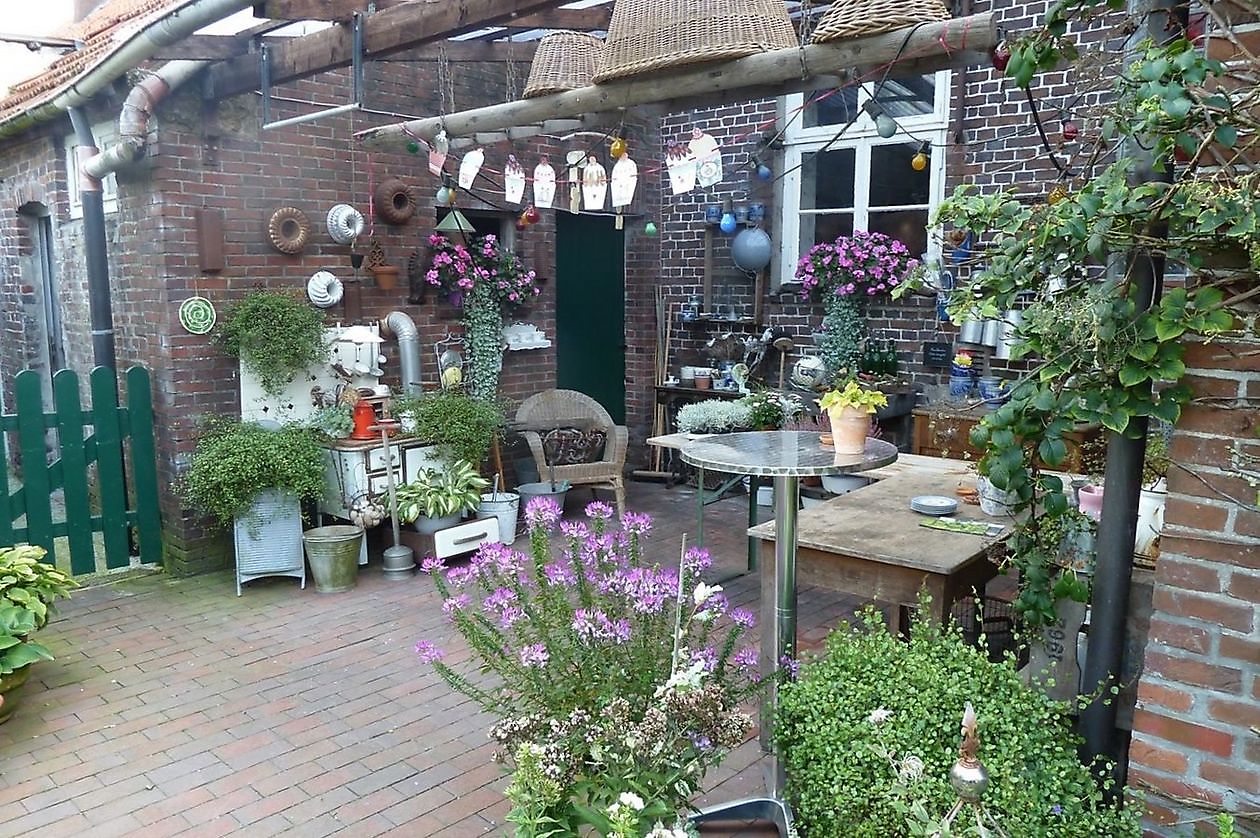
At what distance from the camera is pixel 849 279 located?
23.6ft

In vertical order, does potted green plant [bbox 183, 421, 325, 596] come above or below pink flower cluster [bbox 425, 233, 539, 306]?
below

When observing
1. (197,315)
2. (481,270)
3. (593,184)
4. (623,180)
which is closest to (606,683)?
(623,180)

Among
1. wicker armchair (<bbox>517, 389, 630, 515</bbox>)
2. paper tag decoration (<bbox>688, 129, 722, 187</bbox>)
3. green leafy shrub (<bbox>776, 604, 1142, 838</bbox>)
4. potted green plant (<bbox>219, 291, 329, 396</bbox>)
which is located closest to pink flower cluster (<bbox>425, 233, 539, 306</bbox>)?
wicker armchair (<bbox>517, 389, 630, 515</bbox>)

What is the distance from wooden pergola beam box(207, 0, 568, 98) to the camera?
414 cm

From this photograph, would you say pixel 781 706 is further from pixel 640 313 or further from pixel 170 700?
pixel 640 313

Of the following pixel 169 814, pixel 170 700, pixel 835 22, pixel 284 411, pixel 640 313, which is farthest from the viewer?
pixel 640 313

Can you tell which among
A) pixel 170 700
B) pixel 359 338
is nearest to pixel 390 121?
pixel 359 338

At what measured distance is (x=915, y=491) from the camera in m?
4.13

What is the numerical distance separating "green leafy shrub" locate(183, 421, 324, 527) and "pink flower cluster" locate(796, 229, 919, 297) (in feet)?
13.2

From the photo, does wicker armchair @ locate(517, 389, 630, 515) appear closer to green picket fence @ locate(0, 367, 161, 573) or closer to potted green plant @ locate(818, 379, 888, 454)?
green picket fence @ locate(0, 367, 161, 573)

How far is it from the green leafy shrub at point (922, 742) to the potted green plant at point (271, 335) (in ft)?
13.7

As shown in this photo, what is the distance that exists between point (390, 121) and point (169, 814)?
4.81m

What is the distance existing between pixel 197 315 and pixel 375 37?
6.68 ft

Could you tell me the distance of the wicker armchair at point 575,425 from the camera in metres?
6.60
